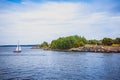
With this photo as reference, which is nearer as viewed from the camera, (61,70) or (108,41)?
(61,70)

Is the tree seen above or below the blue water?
above

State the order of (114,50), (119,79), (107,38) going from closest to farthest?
(119,79)
(114,50)
(107,38)

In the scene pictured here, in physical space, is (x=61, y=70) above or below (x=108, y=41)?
below

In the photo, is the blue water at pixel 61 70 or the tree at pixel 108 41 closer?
the blue water at pixel 61 70

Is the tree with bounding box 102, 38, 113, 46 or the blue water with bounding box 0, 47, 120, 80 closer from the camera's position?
the blue water with bounding box 0, 47, 120, 80

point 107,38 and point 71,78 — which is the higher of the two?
point 107,38

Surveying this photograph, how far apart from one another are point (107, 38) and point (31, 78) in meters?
159

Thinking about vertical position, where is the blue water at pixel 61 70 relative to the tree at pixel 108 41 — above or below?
below

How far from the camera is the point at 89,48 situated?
180 metres

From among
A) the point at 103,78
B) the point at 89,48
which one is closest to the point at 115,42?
the point at 89,48

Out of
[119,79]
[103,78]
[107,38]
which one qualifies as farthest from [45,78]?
[107,38]

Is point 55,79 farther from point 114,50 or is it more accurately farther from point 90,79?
point 114,50

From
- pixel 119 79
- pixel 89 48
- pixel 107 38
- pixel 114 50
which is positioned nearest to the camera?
pixel 119 79

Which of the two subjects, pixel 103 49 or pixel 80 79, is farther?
pixel 103 49
